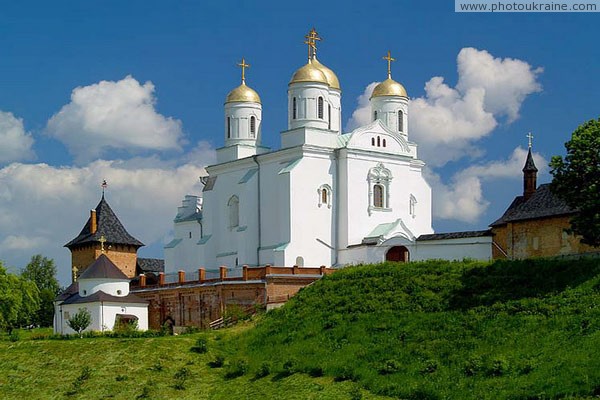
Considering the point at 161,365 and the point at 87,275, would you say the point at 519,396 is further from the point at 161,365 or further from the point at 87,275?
the point at 87,275

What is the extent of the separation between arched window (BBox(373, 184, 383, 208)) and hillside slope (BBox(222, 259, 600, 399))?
12.1m

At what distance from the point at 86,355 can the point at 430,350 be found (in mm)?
13090

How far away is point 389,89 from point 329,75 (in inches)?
140

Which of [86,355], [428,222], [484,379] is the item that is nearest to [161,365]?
[86,355]

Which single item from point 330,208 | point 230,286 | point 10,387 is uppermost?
point 330,208

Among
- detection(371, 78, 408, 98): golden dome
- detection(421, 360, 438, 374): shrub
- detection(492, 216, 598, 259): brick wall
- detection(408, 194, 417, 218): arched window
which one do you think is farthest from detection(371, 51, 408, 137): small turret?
detection(421, 360, 438, 374): shrub

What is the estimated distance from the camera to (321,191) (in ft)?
180

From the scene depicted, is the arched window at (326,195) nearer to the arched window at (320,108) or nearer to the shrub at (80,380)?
the arched window at (320,108)

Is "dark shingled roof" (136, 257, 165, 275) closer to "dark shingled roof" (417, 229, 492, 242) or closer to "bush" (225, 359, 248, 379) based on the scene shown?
"dark shingled roof" (417, 229, 492, 242)

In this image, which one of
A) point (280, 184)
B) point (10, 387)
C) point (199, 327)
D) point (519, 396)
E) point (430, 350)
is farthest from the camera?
point (280, 184)

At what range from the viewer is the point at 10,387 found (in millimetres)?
37500

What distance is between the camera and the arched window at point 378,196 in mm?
56375

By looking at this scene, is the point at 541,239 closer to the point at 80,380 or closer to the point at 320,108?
the point at 320,108

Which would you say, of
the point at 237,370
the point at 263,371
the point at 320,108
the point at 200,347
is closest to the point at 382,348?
the point at 263,371
